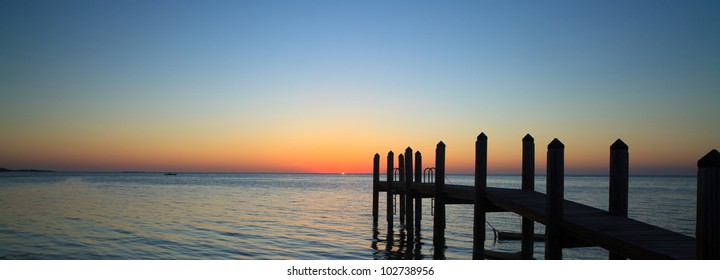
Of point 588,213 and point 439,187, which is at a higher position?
point 439,187

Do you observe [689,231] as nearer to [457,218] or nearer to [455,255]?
[457,218]

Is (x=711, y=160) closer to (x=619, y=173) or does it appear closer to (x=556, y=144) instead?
(x=619, y=173)

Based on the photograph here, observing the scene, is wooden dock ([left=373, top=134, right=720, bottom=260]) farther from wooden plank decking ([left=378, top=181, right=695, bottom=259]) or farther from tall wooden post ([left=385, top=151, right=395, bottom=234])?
tall wooden post ([left=385, top=151, right=395, bottom=234])

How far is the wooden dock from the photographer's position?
5461 mm

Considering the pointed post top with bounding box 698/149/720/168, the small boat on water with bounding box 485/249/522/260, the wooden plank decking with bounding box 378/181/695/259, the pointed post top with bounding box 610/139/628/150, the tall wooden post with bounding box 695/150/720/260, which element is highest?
the pointed post top with bounding box 610/139/628/150

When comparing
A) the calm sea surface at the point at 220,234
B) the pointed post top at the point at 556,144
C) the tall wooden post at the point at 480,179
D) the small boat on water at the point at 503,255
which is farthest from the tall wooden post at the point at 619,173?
the calm sea surface at the point at 220,234

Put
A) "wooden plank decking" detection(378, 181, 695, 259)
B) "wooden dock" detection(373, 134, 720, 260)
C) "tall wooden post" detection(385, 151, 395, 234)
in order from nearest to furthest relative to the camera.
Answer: "wooden dock" detection(373, 134, 720, 260) → "wooden plank decking" detection(378, 181, 695, 259) → "tall wooden post" detection(385, 151, 395, 234)

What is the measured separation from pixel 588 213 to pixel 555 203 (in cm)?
78

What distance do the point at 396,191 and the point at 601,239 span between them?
15584mm

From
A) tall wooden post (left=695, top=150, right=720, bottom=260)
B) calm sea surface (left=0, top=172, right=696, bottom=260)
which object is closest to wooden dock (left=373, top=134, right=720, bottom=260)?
tall wooden post (left=695, top=150, right=720, bottom=260)

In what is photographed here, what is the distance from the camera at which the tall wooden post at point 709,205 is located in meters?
5.34

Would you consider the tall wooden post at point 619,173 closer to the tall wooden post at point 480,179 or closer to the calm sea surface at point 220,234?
the tall wooden post at point 480,179

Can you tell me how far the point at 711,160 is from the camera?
536cm

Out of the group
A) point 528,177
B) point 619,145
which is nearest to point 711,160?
Result: point 619,145
